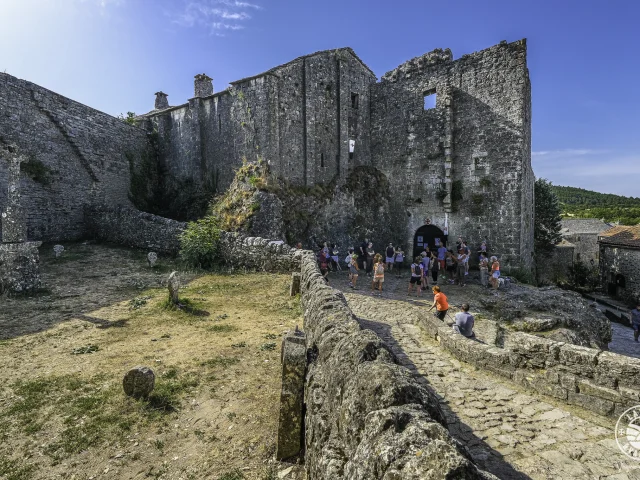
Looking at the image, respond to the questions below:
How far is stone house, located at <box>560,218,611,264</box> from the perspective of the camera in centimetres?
3681

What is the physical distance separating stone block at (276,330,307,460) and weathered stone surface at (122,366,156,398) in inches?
91.9

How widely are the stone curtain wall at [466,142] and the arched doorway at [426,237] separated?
44 centimetres

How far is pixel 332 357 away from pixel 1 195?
58.1 ft

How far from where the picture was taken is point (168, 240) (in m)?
16.8

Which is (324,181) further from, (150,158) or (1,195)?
(1,195)

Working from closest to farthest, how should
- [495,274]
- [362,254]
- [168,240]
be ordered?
1. [495,274]
2. [168,240]
3. [362,254]

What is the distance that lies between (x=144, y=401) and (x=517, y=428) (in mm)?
5112

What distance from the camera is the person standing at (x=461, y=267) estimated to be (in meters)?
15.7

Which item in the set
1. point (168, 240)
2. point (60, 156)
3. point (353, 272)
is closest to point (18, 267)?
point (168, 240)

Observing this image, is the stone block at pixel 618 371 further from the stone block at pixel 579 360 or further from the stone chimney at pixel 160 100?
the stone chimney at pixel 160 100

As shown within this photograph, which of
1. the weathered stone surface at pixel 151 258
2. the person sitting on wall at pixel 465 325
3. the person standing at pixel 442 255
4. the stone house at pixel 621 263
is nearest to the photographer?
the person sitting on wall at pixel 465 325

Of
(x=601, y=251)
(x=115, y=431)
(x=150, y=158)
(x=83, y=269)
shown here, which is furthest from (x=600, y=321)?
(x=150, y=158)

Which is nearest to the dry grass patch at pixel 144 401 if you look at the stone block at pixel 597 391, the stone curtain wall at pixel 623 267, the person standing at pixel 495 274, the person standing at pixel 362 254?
the stone block at pixel 597 391

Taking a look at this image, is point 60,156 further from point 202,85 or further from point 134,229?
point 202,85
